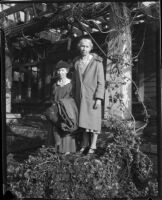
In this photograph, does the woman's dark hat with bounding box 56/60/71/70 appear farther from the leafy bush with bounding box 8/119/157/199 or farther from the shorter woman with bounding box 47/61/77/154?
the leafy bush with bounding box 8/119/157/199

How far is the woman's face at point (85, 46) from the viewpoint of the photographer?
3.00 m

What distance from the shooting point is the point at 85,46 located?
301 cm

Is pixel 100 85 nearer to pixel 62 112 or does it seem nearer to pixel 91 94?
pixel 91 94

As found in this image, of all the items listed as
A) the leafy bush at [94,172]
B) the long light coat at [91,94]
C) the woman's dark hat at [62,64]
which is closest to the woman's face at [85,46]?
the long light coat at [91,94]

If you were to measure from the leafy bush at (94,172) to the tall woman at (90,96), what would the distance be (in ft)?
0.45

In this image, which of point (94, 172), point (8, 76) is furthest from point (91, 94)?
point (8, 76)

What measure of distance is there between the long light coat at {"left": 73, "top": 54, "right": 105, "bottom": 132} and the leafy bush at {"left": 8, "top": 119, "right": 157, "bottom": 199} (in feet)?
0.61

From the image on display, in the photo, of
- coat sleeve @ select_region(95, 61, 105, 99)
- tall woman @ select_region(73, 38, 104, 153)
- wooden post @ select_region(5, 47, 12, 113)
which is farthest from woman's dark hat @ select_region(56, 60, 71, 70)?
wooden post @ select_region(5, 47, 12, 113)

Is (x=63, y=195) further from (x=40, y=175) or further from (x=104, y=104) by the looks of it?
(x=104, y=104)

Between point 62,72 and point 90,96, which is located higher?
point 62,72

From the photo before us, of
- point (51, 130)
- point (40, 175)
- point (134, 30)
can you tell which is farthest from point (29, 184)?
point (134, 30)

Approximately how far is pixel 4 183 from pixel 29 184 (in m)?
0.28

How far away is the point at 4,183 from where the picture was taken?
3018 mm

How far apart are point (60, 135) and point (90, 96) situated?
0.55 meters
